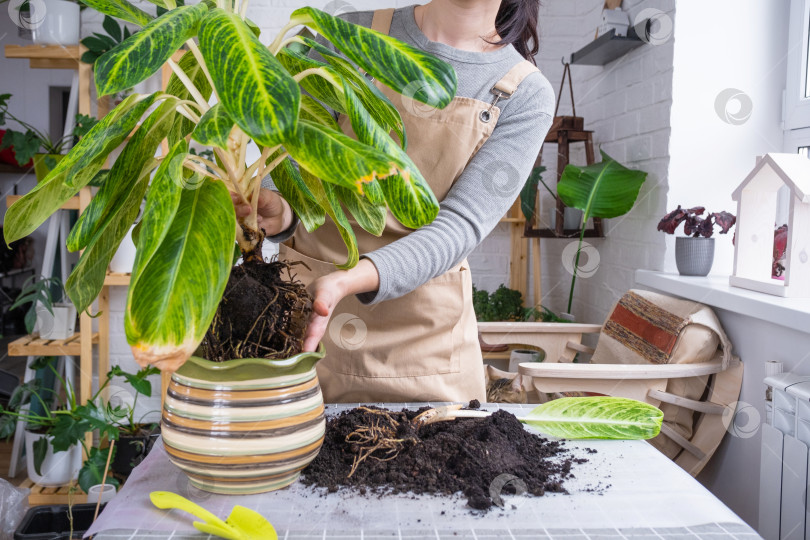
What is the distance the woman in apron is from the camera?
1.20 meters

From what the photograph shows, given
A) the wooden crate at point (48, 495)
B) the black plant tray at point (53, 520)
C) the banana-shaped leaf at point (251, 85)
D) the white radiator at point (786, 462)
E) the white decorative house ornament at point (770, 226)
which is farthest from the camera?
the wooden crate at point (48, 495)

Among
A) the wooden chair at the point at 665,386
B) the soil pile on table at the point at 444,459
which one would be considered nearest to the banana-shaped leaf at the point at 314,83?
the soil pile on table at the point at 444,459

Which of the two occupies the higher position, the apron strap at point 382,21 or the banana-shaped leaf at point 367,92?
the apron strap at point 382,21

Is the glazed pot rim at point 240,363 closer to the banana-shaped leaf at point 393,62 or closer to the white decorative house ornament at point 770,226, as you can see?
the banana-shaped leaf at point 393,62

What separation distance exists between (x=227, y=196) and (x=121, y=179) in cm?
18

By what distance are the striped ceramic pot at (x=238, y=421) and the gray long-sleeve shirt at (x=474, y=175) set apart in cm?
30

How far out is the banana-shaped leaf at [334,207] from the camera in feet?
2.62

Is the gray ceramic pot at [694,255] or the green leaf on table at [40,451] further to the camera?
the green leaf on table at [40,451]

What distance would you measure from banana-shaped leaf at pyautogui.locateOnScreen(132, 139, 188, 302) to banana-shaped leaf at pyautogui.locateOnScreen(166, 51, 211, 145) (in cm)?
20

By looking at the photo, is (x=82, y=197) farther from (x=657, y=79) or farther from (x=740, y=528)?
(x=740, y=528)

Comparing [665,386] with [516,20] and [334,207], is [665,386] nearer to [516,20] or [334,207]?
[516,20]

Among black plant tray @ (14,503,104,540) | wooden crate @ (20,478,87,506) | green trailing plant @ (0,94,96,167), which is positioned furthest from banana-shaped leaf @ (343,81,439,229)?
wooden crate @ (20,478,87,506)

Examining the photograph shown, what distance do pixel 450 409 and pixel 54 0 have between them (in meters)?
2.40

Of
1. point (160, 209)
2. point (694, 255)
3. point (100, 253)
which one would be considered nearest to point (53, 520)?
point (100, 253)
